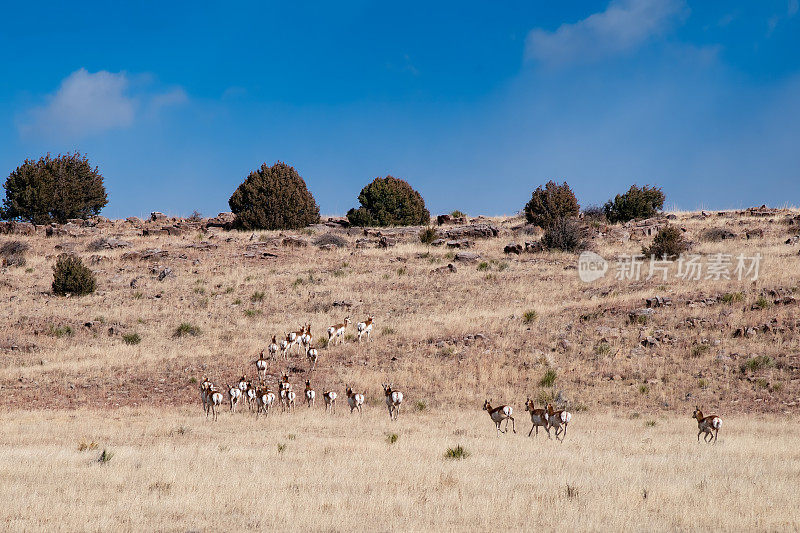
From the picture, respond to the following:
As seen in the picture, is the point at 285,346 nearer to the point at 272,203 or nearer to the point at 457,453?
the point at 457,453

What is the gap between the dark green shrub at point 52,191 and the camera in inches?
2509

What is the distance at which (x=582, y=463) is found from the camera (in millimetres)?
13523

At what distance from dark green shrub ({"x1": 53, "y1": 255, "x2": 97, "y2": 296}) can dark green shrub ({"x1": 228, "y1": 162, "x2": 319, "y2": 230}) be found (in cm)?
2472

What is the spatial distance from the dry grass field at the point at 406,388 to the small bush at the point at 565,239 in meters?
2.40

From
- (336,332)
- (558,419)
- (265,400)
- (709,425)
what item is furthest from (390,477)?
(336,332)

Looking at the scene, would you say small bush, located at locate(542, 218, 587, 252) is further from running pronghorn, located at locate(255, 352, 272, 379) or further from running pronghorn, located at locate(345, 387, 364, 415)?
running pronghorn, located at locate(345, 387, 364, 415)

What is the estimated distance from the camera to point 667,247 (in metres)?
44.0

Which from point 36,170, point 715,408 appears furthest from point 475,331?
point 36,170

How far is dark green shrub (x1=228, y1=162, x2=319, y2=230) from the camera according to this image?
63219 millimetres

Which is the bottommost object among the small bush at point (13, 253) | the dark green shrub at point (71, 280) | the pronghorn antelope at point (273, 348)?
the pronghorn antelope at point (273, 348)

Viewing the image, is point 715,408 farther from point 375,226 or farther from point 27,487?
point 375,226

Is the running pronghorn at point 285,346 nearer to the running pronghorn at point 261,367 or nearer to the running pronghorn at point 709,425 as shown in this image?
the running pronghorn at point 261,367

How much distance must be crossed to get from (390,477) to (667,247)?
37216 millimetres

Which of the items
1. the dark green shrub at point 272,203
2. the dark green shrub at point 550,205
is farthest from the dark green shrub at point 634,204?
the dark green shrub at point 272,203
